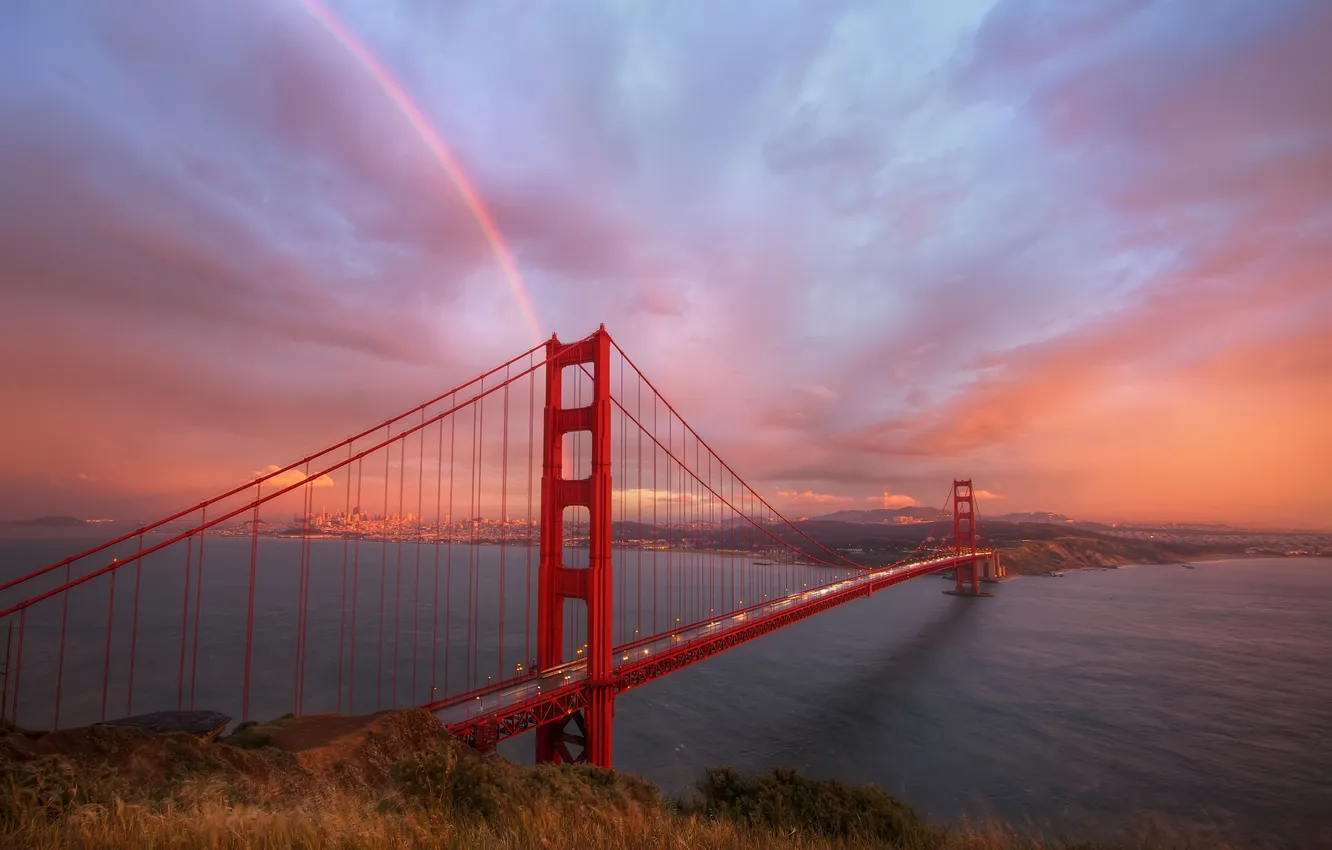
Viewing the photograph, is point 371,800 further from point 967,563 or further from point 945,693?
point 967,563

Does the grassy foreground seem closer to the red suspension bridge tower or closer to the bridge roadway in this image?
the bridge roadway

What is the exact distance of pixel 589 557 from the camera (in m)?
19.6

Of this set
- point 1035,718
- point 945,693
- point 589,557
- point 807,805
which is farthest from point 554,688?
point 945,693

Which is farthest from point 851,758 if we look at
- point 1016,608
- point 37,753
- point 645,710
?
point 1016,608

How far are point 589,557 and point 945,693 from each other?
97.4 feet

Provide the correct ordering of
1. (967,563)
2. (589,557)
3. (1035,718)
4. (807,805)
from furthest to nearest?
A: 1. (967,563)
2. (1035,718)
3. (589,557)
4. (807,805)

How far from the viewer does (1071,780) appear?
2491cm

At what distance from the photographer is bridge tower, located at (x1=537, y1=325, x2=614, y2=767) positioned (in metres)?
18.9

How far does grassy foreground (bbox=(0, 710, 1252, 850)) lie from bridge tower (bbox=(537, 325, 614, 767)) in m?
5.82

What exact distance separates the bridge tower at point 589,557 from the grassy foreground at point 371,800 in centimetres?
582

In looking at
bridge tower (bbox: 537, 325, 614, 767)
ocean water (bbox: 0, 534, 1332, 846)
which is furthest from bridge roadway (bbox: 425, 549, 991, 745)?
ocean water (bbox: 0, 534, 1332, 846)

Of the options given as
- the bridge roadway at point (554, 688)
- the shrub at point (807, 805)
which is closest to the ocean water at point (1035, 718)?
the bridge roadway at point (554, 688)

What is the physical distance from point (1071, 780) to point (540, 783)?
25.2 metres

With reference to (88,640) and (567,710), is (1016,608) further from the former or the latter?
(88,640)
